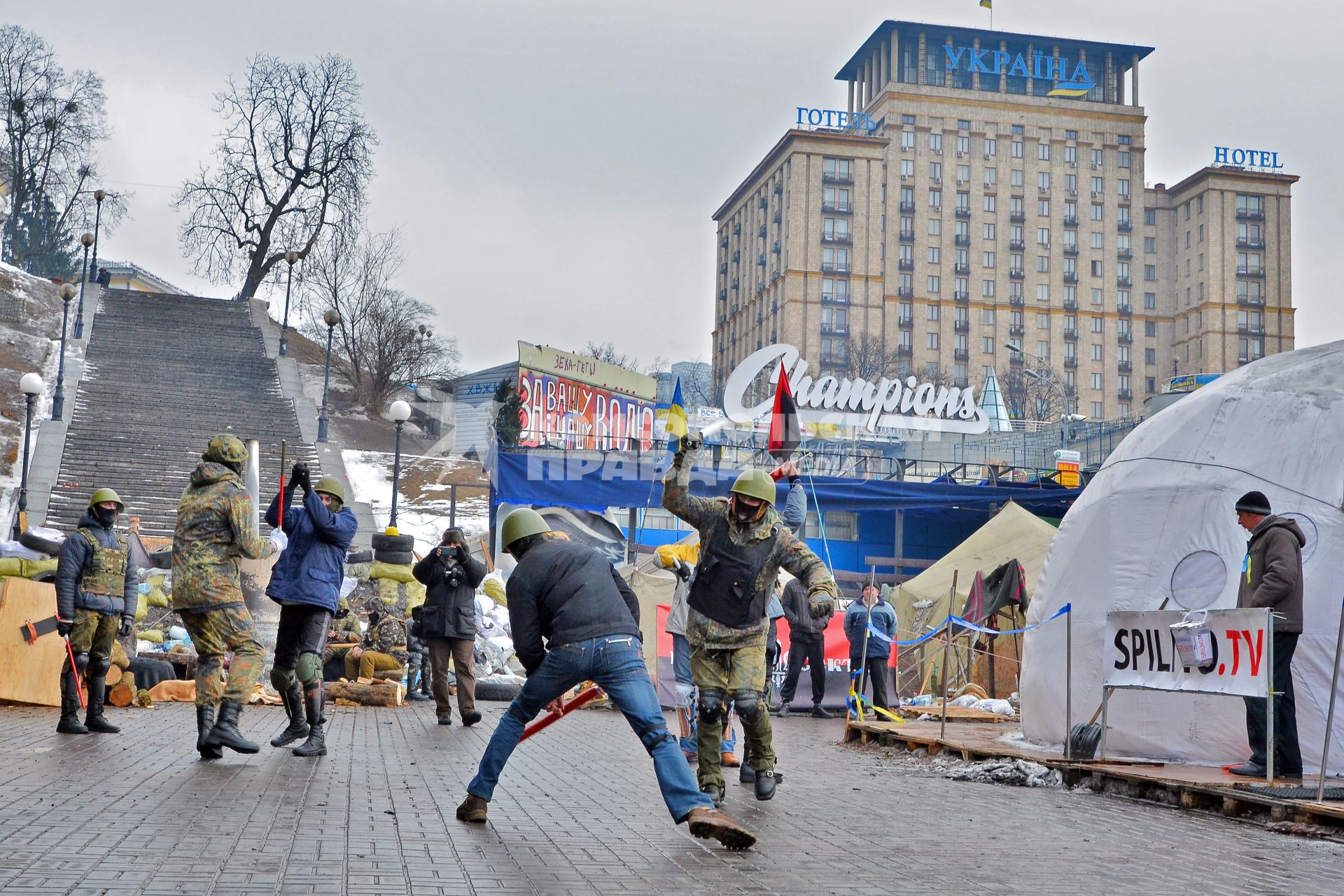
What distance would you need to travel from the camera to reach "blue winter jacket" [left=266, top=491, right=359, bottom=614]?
966cm

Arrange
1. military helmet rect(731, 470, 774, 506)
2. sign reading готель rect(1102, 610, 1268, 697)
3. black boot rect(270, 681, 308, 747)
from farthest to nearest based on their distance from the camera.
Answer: black boot rect(270, 681, 308, 747) → sign reading готель rect(1102, 610, 1268, 697) → military helmet rect(731, 470, 774, 506)

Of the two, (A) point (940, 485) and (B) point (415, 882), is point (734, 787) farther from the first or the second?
(A) point (940, 485)

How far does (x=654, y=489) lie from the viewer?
31.3m

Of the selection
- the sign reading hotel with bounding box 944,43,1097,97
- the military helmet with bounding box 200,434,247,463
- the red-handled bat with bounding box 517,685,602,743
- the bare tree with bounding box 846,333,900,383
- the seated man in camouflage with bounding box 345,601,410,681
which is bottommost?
the seated man in camouflage with bounding box 345,601,410,681

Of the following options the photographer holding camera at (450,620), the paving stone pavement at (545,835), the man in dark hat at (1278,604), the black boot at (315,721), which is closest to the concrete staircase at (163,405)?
the photographer holding camera at (450,620)

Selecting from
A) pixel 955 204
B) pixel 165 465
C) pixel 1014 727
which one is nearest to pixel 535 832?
pixel 1014 727

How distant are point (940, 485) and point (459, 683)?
22437 millimetres

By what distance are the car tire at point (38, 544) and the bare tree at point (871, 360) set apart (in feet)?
261

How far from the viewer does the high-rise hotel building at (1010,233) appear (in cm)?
10925

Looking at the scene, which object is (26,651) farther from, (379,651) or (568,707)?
(568,707)

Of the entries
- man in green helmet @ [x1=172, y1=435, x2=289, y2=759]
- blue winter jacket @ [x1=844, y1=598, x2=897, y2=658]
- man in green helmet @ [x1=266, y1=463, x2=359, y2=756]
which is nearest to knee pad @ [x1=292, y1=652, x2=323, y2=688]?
man in green helmet @ [x1=266, y1=463, x2=359, y2=756]

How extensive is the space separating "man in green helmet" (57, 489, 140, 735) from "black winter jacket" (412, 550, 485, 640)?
286cm

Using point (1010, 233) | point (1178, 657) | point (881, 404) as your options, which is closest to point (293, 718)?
point (1178, 657)

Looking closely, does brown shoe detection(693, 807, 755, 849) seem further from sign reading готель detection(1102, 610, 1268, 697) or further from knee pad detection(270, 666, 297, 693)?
knee pad detection(270, 666, 297, 693)
